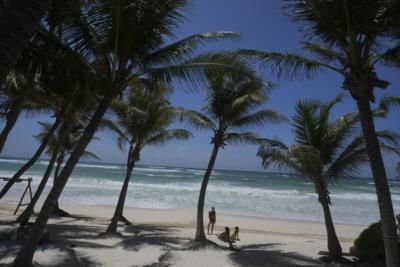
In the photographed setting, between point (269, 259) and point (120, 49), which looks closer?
point (120, 49)

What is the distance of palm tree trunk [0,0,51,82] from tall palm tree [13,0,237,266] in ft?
9.60

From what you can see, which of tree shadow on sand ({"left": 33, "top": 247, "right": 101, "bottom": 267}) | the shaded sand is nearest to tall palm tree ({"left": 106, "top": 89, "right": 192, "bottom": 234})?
the shaded sand

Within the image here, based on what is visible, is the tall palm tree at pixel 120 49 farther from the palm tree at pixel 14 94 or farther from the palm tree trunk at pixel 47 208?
the palm tree at pixel 14 94

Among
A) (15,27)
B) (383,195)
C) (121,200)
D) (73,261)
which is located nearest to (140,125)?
(121,200)

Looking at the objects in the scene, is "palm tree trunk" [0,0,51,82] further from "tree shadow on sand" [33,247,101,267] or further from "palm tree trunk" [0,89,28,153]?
"palm tree trunk" [0,89,28,153]

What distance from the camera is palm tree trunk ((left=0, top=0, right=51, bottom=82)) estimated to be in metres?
2.17

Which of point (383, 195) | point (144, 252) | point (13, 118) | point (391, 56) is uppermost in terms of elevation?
point (391, 56)

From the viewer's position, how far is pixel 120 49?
5.64 meters

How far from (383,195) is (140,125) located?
7.89 metres

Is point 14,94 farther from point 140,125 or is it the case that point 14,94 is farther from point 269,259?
point 269,259

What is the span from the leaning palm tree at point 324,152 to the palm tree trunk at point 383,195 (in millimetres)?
3206

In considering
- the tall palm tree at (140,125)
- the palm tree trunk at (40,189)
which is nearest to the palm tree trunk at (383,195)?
the tall palm tree at (140,125)

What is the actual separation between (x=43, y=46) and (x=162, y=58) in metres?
2.03

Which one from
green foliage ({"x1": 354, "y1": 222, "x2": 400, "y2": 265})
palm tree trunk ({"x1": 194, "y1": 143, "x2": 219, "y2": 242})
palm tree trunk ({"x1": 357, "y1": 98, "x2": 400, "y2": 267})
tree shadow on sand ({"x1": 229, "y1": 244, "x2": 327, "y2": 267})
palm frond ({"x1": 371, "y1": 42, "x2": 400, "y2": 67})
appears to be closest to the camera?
palm tree trunk ({"x1": 357, "y1": 98, "x2": 400, "y2": 267})
